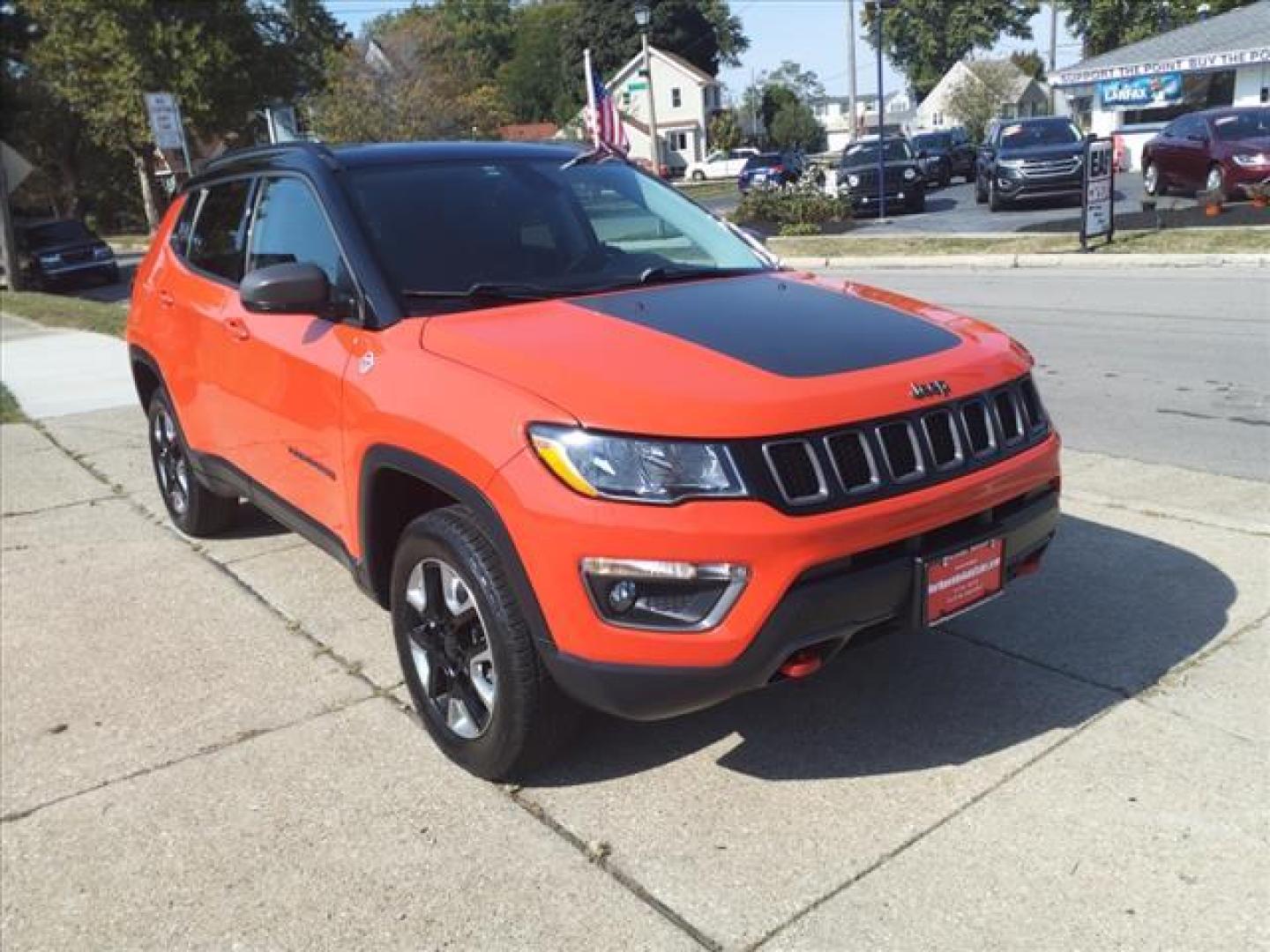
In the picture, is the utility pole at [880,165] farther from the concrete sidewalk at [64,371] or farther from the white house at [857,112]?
the white house at [857,112]

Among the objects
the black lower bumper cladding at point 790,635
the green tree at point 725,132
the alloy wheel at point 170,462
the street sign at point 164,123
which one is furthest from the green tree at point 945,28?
the black lower bumper cladding at point 790,635

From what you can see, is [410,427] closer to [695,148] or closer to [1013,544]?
[1013,544]

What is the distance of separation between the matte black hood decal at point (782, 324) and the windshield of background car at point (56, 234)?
28826mm

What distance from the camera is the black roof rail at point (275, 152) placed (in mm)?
4039

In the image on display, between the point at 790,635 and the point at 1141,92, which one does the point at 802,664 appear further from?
the point at 1141,92

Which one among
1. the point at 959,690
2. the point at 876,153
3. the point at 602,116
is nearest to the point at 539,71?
the point at 876,153

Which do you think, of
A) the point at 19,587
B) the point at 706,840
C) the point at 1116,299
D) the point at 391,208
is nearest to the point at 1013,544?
the point at 706,840

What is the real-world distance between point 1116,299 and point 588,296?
10011mm

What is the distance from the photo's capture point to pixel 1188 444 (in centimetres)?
645

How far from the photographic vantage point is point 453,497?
10.2ft

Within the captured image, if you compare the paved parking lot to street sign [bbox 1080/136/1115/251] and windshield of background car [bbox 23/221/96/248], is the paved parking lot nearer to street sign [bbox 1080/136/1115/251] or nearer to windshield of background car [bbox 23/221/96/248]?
street sign [bbox 1080/136/1115/251]

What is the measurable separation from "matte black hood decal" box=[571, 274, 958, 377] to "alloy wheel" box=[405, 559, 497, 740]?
93 centimetres

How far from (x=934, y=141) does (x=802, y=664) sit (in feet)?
114

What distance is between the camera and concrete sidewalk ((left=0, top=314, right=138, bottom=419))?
9.97 metres
